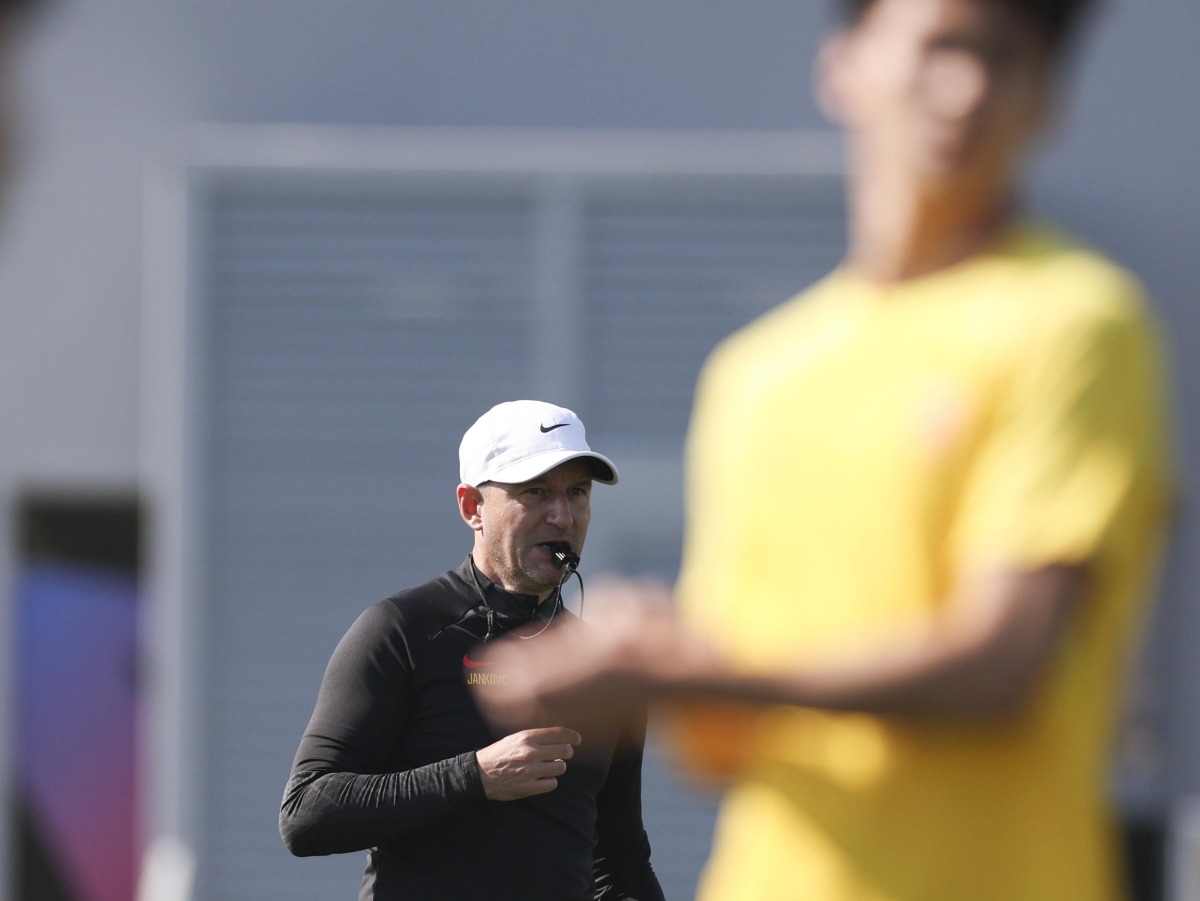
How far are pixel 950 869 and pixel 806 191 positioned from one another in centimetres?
568

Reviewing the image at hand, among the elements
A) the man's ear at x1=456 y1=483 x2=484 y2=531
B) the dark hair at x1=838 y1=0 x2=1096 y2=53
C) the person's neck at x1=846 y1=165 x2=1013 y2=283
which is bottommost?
the man's ear at x1=456 y1=483 x2=484 y2=531

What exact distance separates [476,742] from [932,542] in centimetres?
162

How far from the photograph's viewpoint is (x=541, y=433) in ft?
8.98

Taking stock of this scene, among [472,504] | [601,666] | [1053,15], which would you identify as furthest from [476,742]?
[1053,15]

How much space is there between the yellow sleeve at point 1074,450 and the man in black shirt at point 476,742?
145cm

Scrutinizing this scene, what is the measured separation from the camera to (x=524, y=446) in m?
2.73

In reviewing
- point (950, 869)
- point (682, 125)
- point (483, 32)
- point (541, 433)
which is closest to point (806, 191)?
point (682, 125)

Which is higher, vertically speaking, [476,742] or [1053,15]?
[1053,15]

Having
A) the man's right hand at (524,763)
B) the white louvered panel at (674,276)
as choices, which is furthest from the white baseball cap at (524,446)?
the white louvered panel at (674,276)

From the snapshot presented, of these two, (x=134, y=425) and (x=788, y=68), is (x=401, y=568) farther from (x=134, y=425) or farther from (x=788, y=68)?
(x=788, y=68)

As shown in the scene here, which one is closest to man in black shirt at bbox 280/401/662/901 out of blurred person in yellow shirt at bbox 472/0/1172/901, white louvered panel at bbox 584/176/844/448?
blurred person in yellow shirt at bbox 472/0/1172/901

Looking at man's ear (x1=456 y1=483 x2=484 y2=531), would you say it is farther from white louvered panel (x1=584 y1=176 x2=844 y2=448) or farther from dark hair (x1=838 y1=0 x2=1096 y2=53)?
white louvered panel (x1=584 y1=176 x2=844 y2=448)

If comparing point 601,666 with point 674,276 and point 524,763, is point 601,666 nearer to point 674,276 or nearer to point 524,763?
point 524,763

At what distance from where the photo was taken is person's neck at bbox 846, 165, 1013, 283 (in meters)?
1.26
